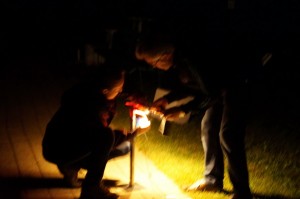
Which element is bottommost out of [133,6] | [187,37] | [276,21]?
[276,21]

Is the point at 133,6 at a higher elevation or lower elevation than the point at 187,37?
lower

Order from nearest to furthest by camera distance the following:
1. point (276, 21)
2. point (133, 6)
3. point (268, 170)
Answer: point (268, 170), point (133, 6), point (276, 21)

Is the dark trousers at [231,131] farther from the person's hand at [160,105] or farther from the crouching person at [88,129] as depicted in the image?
the crouching person at [88,129]

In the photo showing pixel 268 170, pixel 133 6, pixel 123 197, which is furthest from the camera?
pixel 133 6

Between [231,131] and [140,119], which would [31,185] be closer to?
[140,119]

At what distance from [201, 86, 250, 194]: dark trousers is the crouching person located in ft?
3.57

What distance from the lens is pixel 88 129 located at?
488 cm

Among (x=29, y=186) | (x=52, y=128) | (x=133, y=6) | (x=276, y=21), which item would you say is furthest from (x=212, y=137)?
(x=276, y=21)

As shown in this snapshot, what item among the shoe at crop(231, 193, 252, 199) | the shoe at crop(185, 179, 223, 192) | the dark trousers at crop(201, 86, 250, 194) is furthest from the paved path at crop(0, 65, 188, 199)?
the dark trousers at crop(201, 86, 250, 194)

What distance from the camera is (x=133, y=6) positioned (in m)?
15.6

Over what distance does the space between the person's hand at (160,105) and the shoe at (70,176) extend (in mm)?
1091

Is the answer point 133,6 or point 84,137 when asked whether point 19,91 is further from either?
point 133,6

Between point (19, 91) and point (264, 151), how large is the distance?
5396mm

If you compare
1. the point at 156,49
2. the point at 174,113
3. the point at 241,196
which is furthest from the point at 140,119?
the point at 241,196
